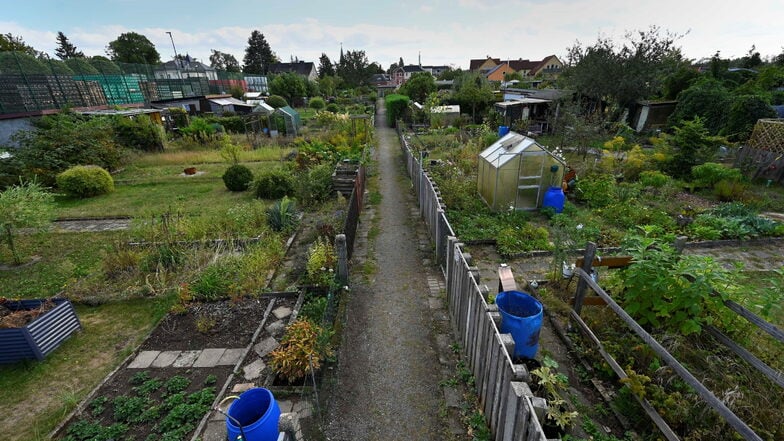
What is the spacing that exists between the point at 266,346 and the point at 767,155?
18002 mm

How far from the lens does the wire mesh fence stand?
1766 centimetres

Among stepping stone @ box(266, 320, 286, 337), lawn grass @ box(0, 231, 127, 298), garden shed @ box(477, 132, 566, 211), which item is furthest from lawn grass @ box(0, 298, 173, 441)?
garden shed @ box(477, 132, 566, 211)

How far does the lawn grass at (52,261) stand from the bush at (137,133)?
1165 centimetres

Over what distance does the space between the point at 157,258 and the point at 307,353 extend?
5.08 m

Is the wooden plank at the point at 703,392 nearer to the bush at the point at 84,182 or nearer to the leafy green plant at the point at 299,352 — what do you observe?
the leafy green plant at the point at 299,352

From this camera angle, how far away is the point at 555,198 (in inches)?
379

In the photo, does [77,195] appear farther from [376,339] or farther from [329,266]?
[376,339]

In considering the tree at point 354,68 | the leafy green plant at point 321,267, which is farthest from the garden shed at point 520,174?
the tree at point 354,68

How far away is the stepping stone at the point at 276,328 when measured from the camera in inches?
214

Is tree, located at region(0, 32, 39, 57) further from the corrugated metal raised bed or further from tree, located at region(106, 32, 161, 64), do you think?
the corrugated metal raised bed

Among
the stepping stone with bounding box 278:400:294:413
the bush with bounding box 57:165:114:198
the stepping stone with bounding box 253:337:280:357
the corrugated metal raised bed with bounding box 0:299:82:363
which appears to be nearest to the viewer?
the stepping stone with bounding box 278:400:294:413

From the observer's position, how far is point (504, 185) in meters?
9.70

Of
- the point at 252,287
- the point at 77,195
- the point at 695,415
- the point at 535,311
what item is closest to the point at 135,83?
the point at 77,195

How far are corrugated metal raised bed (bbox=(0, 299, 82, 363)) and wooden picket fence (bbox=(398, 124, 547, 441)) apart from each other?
645cm
